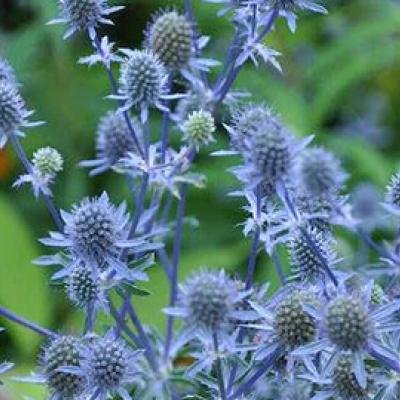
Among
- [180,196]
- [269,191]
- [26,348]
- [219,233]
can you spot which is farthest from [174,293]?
[219,233]

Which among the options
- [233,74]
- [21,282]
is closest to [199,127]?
[233,74]

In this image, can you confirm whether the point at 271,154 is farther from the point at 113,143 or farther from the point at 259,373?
the point at 113,143

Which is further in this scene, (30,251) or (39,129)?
(39,129)

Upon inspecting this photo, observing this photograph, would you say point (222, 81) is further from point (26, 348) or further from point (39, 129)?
point (39, 129)

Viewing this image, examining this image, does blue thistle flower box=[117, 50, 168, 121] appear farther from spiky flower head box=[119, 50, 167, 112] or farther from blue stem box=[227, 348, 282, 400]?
blue stem box=[227, 348, 282, 400]

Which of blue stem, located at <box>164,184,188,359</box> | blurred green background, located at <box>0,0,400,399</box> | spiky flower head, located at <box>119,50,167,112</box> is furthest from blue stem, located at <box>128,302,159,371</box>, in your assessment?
blurred green background, located at <box>0,0,400,399</box>

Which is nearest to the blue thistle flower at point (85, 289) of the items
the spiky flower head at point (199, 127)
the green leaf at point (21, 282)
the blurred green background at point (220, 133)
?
the spiky flower head at point (199, 127)

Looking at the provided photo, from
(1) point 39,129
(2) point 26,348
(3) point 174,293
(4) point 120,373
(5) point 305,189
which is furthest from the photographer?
(1) point 39,129
